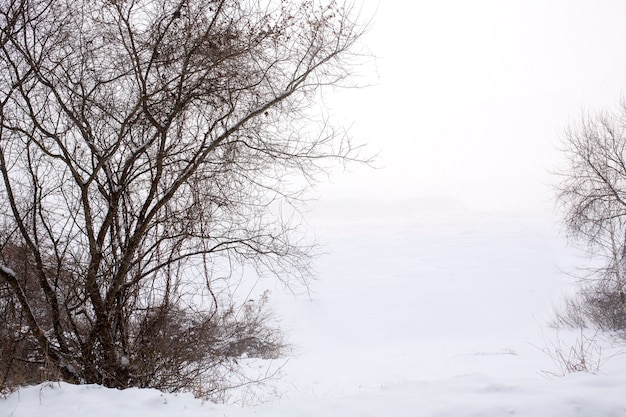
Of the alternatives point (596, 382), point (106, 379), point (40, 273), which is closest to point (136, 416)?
point (106, 379)

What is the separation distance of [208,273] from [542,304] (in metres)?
31.3

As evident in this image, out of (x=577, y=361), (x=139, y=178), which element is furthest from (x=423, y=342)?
(x=139, y=178)

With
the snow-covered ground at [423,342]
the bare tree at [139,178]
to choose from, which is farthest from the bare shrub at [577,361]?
the bare tree at [139,178]

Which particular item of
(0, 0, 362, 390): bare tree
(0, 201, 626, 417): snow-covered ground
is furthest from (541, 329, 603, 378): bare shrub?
(0, 0, 362, 390): bare tree

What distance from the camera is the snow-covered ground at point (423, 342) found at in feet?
10.8

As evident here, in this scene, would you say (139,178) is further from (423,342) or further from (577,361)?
(423,342)

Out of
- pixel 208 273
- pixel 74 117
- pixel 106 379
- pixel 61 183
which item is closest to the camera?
pixel 74 117

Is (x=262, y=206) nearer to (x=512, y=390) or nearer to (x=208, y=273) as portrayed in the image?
(x=208, y=273)

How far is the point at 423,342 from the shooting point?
23.1 m

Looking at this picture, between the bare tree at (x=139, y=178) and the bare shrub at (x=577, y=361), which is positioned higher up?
the bare tree at (x=139, y=178)

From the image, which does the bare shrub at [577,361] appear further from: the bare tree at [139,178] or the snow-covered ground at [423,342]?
the bare tree at [139,178]

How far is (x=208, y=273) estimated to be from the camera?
553 centimetres

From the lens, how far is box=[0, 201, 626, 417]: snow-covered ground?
10.8ft

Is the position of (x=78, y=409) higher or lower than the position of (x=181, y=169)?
lower
